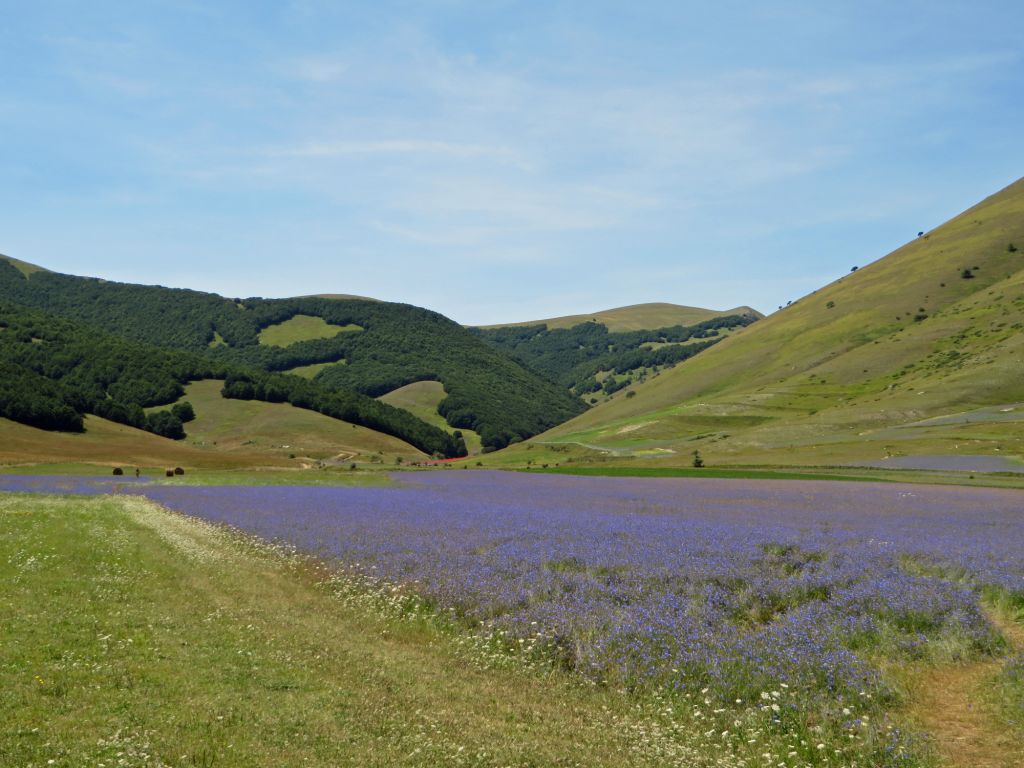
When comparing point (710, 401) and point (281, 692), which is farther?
point (710, 401)

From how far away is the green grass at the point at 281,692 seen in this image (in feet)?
27.1

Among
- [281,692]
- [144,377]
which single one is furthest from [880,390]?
[144,377]

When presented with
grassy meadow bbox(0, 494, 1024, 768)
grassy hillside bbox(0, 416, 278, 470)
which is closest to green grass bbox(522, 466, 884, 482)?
grassy hillside bbox(0, 416, 278, 470)

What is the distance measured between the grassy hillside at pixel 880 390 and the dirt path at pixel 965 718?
74.9m

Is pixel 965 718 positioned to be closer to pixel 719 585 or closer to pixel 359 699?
pixel 719 585

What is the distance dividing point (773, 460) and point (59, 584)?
269 ft

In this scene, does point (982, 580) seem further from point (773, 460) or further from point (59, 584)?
point (773, 460)

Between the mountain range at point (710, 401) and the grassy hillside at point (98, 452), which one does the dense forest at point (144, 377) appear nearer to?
the mountain range at point (710, 401)

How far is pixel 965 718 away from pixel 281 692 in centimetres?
914

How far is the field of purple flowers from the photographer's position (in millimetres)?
11086

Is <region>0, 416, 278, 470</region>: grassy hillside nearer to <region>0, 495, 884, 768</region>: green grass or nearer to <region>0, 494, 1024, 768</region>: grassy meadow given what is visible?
<region>0, 495, 884, 768</region>: green grass

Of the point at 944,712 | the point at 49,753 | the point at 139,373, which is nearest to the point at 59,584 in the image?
the point at 49,753

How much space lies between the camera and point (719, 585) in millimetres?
17062

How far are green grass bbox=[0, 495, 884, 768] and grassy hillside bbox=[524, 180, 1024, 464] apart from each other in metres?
77.1
